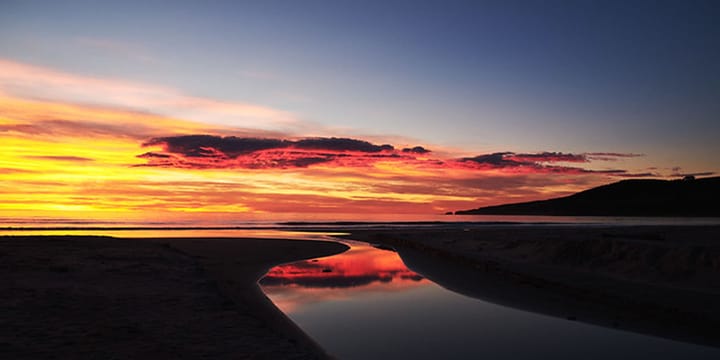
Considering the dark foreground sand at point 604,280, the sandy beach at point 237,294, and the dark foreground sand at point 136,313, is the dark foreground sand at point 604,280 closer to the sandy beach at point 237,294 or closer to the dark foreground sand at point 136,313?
the sandy beach at point 237,294

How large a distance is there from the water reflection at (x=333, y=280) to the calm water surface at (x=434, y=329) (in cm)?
8

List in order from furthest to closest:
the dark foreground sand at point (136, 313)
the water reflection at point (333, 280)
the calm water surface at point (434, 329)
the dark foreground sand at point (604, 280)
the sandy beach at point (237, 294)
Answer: the water reflection at point (333, 280) < the dark foreground sand at point (604, 280) < the calm water surface at point (434, 329) < the sandy beach at point (237, 294) < the dark foreground sand at point (136, 313)

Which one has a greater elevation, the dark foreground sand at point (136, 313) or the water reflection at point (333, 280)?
the dark foreground sand at point (136, 313)

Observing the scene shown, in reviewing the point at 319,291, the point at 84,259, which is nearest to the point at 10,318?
the point at 319,291

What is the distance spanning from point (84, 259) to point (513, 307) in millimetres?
21253

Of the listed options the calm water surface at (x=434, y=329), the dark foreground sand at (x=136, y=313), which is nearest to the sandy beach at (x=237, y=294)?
the dark foreground sand at (x=136, y=313)

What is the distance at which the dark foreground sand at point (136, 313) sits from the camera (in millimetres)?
9922

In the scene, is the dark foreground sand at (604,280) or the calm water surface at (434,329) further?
the dark foreground sand at (604,280)

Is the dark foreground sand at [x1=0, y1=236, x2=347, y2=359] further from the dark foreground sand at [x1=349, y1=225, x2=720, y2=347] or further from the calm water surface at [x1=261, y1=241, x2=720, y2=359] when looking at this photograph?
the dark foreground sand at [x1=349, y1=225, x2=720, y2=347]

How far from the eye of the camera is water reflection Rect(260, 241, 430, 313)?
59.9 feet

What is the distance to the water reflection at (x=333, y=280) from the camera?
719 inches

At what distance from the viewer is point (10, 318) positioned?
38.9ft

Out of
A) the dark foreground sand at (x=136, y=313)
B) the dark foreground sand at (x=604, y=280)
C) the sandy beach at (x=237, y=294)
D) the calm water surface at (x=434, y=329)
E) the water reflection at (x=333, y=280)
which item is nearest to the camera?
the dark foreground sand at (x=136, y=313)

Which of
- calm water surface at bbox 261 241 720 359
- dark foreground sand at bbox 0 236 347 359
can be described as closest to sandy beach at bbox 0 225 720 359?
dark foreground sand at bbox 0 236 347 359
